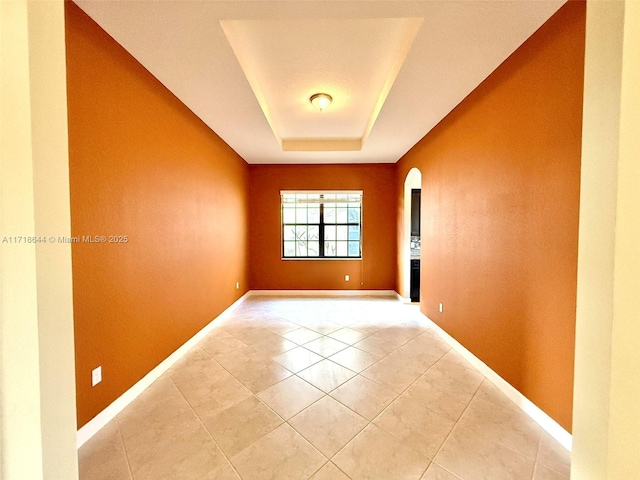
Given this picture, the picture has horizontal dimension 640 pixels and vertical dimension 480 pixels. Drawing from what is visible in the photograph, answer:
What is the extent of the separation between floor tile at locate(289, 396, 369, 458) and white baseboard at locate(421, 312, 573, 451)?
1.15 meters

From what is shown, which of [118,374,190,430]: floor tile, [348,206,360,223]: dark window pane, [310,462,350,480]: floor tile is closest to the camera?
[310,462,350,480]: floor tile

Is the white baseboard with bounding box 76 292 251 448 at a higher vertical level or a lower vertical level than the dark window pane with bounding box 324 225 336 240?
lower

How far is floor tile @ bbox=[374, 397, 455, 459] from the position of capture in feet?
4.74

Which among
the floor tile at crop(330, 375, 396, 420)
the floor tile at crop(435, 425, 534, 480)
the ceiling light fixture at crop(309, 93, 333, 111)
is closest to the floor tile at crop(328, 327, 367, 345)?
the floor tile at crop(330, 375, 396, 420)

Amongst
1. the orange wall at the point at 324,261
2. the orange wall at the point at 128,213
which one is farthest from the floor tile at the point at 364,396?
the orange wall at the point at 324,261

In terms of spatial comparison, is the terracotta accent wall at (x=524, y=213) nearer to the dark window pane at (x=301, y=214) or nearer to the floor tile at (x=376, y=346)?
the floor tile at (x=376, y=346)

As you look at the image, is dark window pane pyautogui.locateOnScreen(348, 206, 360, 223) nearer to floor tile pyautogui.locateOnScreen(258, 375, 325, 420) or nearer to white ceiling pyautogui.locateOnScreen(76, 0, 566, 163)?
white ceiling pyautogui.locateOnScreen(76, 0, 566, 163)

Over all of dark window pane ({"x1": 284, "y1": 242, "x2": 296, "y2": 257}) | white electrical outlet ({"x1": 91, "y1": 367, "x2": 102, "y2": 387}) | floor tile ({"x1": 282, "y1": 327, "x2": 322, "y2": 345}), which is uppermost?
dark window pane ({"x1": 284, "y1": 242, "x2": 296, "y2": 257})

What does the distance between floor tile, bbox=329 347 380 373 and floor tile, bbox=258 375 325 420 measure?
0.47 meters

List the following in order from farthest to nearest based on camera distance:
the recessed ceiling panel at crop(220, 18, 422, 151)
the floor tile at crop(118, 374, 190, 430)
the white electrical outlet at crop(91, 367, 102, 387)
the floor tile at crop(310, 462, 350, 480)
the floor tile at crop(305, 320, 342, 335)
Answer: the floor tile at crop(305, 320, 342, 335) < the recessed ceiling panel at crop(220, 18, 422, 151) < the floor tile at crop(118, 374, 190, 430) < the white electrical outlet at crop(91, 367, 102, 387) < the floor tile at crop(310, 462, 350, 480)

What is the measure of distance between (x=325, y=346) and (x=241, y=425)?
127 cm

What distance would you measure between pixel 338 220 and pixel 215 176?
2.63 metres

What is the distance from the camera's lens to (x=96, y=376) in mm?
1561

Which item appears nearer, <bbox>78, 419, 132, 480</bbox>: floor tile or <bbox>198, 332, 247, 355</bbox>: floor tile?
<bbox>78, 419, 132, 480</bbox>: floor tile
